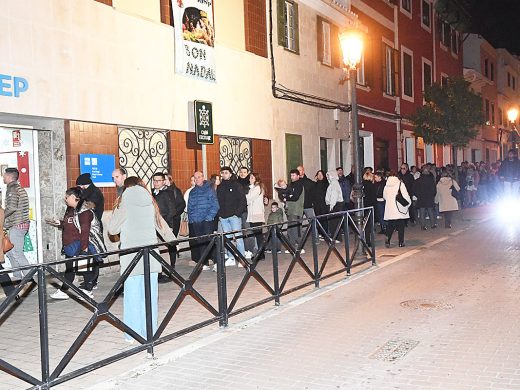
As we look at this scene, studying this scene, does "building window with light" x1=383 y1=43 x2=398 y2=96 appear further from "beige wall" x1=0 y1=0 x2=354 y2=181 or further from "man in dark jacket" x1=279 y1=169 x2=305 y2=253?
"man in dark jacket" x1=279 y1=169 x2=305 y2=253

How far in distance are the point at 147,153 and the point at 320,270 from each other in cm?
456

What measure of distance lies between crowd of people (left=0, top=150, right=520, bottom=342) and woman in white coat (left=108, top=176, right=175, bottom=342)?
0.03 ft

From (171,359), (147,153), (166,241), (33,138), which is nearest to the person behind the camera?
(171,359)

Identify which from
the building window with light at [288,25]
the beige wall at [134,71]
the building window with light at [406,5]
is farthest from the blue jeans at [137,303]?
the building window with light at [406,5]

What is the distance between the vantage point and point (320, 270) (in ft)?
30.2

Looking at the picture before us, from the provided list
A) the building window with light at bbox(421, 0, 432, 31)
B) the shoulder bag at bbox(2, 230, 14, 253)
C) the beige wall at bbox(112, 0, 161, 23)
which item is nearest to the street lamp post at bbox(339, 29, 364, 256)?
the beige wall at bbox(112, 0, 161, 23)

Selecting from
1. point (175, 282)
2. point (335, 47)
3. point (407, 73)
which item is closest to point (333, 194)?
point (335, 47)

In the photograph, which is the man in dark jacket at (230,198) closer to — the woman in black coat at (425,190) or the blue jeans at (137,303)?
the blue jeans at (137,303)

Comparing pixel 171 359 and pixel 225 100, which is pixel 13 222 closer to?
pixel 171 359

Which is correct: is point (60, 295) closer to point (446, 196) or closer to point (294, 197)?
point (294, 197)

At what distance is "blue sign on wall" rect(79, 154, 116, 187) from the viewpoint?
34.0 ft

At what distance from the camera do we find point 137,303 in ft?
20.6

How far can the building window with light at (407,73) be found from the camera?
25141 mm

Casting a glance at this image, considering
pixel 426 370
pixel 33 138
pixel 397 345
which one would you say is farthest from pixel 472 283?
pixel 33 138
